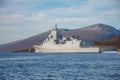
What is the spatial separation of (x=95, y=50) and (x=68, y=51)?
813 centimetres

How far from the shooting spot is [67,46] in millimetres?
95688

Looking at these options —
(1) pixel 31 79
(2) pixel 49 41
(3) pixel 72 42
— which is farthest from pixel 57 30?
(1) pixel 31 79


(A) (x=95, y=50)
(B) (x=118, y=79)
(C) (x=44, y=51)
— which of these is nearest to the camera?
(B) (x=118, y=79)

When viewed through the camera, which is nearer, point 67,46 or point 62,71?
point 62,71

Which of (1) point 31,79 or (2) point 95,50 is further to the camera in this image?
(2) point 95,50

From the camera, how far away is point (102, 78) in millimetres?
22766

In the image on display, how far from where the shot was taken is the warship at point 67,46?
92.1m

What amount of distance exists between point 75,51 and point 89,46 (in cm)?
573

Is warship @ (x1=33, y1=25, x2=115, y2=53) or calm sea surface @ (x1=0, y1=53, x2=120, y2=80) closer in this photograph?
calm sea surface @ (x1=0, y1=53, x2=120, y2=80)

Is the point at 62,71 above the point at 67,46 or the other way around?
the other way around

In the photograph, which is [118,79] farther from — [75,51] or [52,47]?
[52,47]

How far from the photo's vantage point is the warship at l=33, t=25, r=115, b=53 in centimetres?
9206

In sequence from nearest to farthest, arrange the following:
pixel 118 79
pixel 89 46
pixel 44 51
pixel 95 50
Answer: pixel 118 79 → pixel 95 50 → pixel 89 46 → pixel 44 51

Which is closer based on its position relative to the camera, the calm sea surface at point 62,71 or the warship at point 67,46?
the calm sea surface at point 62,71
